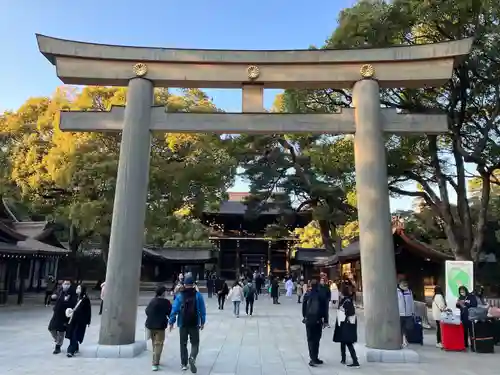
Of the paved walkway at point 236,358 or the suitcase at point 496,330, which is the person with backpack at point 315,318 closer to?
the paved walkway at point 236,358

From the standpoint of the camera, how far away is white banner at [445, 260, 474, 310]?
459 inches

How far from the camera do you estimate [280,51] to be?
9.82 m

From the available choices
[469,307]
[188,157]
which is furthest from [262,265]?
[469,307]

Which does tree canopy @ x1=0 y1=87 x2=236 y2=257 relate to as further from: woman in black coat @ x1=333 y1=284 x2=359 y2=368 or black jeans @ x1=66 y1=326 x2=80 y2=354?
woman in black coat @ x1=333 y1=284 x2=359 y2=368

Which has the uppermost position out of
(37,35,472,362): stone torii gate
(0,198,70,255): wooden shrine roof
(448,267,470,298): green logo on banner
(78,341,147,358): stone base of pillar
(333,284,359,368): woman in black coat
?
(37,35,472,362): stone torii gate

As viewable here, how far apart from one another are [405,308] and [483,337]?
1.83 m

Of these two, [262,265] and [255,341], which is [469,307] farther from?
[262,265]

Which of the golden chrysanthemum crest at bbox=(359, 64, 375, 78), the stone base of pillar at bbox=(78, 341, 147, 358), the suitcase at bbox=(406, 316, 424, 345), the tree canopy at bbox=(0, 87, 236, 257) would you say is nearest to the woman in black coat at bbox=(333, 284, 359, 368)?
the suitcase at bbox=(406, 316, 424, 345)

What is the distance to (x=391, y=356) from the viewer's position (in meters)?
Answer: 8.27

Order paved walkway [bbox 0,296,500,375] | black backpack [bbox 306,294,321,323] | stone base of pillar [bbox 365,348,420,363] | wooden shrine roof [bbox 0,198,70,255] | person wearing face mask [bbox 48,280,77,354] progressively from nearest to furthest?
paved walkway [bbox 0,296,500,375] < black backpack [bbox 306,294,321,323] < stone base of pillar [bbox 365,348,420,363] < person wearing face mask [bbox 48,280,77,354] < wooden shrine roof [bbox 0,198,70,255]

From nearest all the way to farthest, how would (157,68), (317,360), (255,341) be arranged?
1. (317,360)
2. (157,68)
3. (255,341)

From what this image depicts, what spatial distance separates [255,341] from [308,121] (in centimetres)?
602

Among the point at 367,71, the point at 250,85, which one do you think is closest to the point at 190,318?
the point at 250,85

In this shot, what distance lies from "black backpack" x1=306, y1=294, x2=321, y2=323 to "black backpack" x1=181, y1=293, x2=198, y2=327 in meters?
2.19
